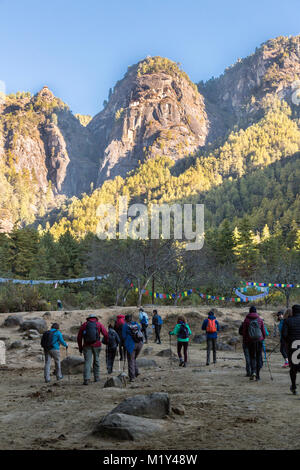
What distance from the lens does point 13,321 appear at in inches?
800

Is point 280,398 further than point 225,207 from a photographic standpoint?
No

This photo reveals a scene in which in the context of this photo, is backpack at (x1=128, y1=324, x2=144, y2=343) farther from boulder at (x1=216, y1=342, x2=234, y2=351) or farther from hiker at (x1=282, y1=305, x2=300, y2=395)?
boulder at (x1=216, y1=342, x2=234, y2=351)

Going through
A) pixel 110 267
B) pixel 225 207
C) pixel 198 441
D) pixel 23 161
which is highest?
pixel 23 161

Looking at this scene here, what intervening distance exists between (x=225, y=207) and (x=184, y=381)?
97.0 m

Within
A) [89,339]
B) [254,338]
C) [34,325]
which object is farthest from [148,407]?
[34,325]

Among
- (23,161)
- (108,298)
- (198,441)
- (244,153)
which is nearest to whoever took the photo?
(198,441)

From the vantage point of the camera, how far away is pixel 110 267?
3588cm

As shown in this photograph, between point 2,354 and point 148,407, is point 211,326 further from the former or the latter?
point 2,354

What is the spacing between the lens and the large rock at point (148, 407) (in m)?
5.91

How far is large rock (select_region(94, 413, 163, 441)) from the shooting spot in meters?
5.08

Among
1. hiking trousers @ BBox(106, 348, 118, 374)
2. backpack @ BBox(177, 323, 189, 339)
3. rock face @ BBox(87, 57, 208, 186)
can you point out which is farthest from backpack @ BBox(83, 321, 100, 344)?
rock face @ BBox(87, 57, 208, 186)

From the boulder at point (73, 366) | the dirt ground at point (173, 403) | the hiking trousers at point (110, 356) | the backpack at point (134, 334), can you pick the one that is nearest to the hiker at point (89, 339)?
the dirt ground at point (173, 403)
